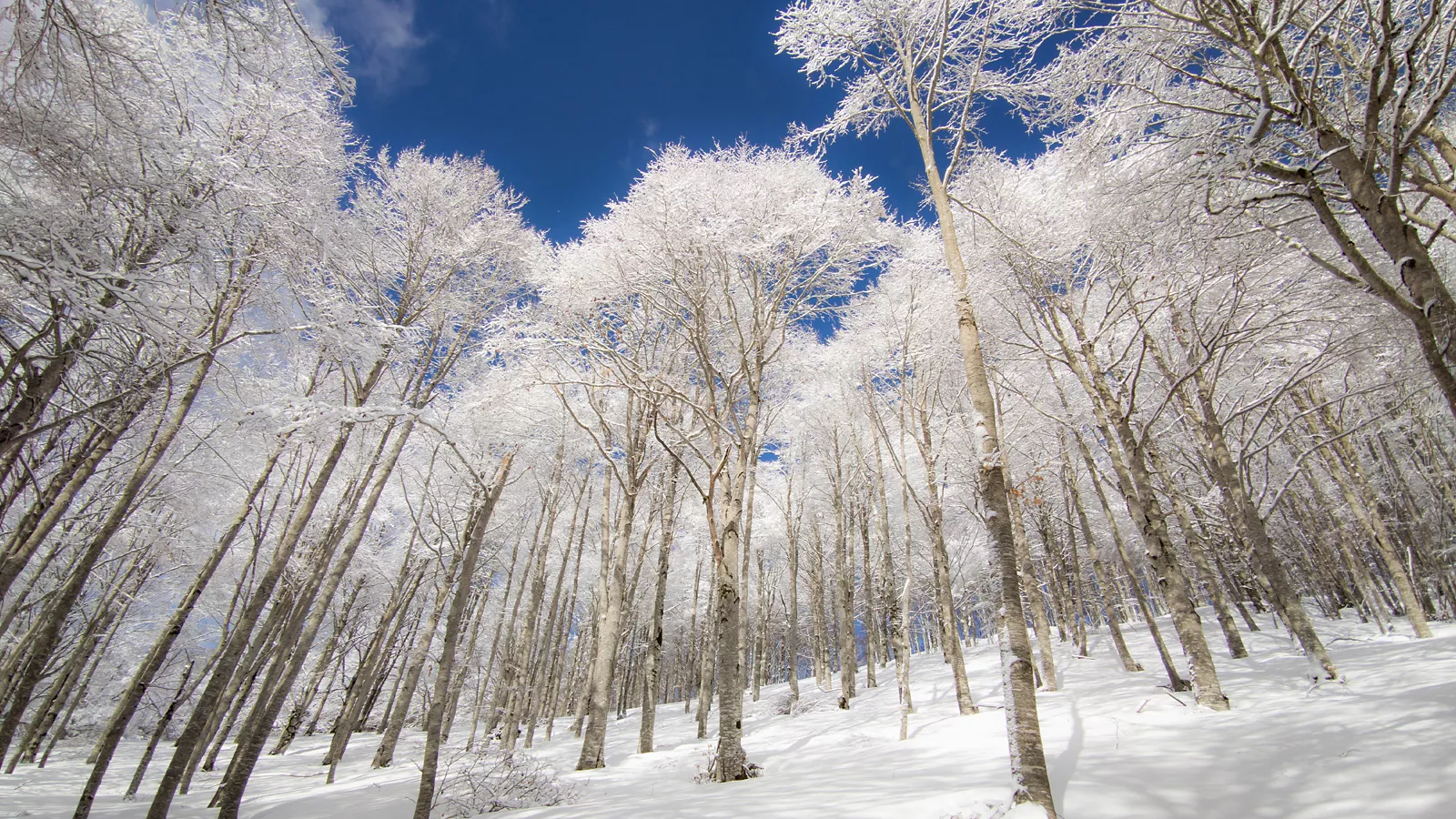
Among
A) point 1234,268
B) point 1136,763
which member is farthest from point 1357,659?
point 1136,763

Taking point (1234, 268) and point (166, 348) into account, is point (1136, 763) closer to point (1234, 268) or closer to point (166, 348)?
point (1234, 268)

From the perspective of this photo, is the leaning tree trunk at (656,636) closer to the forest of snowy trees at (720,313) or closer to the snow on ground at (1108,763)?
the forest of snowy trees at (720,313)

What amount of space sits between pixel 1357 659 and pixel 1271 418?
844 cm

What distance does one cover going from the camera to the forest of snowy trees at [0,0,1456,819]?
4.48m

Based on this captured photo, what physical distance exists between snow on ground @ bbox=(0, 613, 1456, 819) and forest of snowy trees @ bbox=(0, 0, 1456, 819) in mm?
671

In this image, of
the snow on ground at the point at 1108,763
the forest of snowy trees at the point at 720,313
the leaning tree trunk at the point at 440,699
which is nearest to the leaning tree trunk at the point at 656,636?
the forest of snowy trees at the point at 720,313

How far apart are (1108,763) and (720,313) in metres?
6.81

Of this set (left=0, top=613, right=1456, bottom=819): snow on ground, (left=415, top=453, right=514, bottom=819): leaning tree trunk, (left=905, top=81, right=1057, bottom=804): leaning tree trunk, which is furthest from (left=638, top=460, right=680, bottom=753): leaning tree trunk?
(left=905, top=81, right=1057, bottom=804): leaning tree trunk

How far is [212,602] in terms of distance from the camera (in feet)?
55.5

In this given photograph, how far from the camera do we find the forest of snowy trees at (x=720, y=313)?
14.7 ft

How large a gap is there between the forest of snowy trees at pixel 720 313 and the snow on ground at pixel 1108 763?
0.67 meters

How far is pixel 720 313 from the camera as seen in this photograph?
840 cm

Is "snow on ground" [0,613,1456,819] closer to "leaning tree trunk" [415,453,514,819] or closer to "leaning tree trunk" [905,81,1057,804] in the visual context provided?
"leaning tree trunk" [905,81,1057,804]

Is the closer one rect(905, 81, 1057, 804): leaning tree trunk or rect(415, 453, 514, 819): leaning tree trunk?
rect(905, 81, 1057, 804): leaning tree trunk
